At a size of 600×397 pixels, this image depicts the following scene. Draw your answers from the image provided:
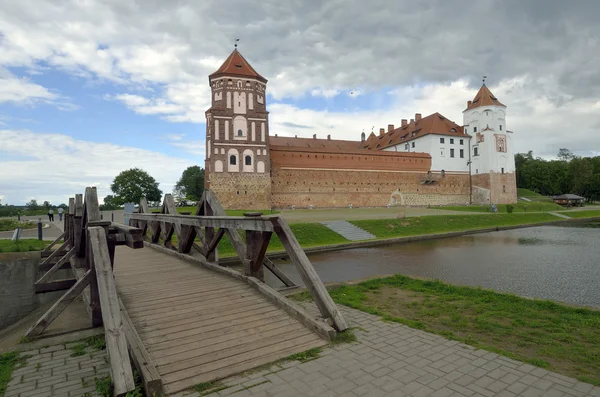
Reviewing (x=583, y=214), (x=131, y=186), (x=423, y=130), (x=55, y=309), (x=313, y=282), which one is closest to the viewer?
(x=313, y=282)

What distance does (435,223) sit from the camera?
82.4ft

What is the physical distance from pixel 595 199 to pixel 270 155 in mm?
69600

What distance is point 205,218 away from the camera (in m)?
7.00

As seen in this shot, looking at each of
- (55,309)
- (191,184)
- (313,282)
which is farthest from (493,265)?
(191,184)

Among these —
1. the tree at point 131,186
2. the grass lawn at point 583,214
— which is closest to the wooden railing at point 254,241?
the grass lawn at point 583,214

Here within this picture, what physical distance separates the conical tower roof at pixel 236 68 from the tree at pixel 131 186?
1251 inches

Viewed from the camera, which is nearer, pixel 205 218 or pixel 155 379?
pixel 155 379

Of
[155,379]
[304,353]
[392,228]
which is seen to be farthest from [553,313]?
[392,228]

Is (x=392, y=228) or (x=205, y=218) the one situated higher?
(x=205, y=218)

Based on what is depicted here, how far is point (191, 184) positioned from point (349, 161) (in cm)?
3888

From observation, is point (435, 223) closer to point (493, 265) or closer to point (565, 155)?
point (493, 265)

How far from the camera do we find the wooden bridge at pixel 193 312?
3.44 meters

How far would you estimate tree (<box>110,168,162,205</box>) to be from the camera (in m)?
58.1

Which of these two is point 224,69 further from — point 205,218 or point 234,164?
point 205,218
